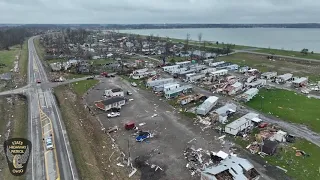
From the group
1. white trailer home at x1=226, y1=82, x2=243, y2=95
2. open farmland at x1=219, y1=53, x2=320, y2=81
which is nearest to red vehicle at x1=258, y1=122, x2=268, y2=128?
white trailer home at x1=226, y1=82, x2=243, y2=95

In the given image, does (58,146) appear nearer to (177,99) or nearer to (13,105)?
(13,105)

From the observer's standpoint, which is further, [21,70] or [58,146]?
[21,70]

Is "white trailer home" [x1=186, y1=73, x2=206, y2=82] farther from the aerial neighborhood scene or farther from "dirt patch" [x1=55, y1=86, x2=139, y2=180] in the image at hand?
"dirt patch" [x1=55, y1=86, x2=139, y2=180]

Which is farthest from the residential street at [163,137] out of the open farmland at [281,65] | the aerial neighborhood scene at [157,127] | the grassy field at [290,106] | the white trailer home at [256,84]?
the open farmland at [281,65]

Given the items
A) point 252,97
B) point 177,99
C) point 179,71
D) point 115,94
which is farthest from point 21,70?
point 252,97

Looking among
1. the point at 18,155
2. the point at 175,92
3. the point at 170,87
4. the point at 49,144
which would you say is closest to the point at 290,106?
the point at 175,92

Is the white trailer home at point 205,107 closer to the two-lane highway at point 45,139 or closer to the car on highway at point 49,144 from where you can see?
the two-lane highway at point 45,139

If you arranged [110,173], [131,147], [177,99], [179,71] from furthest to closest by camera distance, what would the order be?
[179,71] < [177,99] < [131,147] < [110,173]
